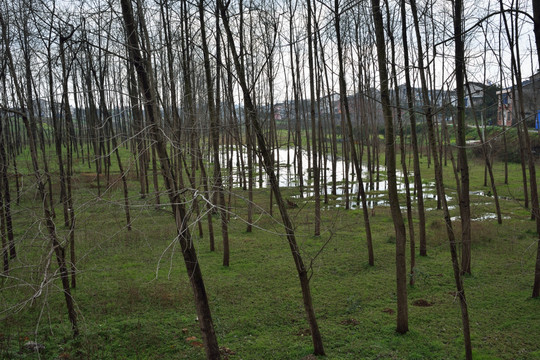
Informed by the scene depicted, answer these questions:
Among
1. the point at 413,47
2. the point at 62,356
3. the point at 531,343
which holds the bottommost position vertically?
the point at 531,343

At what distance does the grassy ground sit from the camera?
6.11 meters

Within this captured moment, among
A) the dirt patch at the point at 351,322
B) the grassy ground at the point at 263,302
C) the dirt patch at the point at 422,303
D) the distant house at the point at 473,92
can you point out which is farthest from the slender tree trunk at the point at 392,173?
the dirt patch at the point at 422,303

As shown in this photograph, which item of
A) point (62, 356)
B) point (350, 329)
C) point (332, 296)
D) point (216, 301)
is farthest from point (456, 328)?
point (62, 356)

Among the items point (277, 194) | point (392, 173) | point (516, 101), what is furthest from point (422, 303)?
point (516, 101)

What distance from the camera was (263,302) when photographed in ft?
27.2

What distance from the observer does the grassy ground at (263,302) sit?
20.0ft

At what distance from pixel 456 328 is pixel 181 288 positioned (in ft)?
18.4

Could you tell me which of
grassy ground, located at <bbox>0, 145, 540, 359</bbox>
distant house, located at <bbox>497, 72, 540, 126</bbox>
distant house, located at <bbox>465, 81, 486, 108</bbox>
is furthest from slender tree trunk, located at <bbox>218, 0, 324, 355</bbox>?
distant house, located at <bbox>497, 72, 540, 126</bbox>

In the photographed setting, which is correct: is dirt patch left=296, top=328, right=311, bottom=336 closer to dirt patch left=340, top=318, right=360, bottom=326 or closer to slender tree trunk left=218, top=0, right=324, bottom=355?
dirt patch left=340, top=318, right=360, bottom=326

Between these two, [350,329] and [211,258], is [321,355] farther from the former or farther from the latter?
[211,258]

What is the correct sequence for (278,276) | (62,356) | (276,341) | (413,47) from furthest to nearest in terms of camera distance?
(413,47) < (278,276) < (276,341) < (62,356)

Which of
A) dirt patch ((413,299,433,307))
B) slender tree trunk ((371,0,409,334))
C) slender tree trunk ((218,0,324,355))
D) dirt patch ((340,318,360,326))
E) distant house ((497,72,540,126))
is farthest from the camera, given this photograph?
dirt patch ((413,299,433,307))

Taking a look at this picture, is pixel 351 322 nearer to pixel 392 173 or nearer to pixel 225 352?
pixel 225 352

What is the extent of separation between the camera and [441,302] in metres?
8.06
